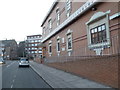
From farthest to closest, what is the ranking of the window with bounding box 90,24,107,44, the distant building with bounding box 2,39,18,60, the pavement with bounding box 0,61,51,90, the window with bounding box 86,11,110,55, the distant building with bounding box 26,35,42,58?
the distant building with bounding box 26,35,42,58, the distant building with bounding box 2,39,18,60, the window with bounding box 90,24,107,44, the window with bounding box 86,11,110,55, the pavement with bounding box 0,61,51,90

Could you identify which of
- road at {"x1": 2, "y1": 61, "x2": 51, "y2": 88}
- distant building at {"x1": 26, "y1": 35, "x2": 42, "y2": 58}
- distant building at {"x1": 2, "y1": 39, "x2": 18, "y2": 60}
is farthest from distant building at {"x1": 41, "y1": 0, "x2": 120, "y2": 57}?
distant building at {"x1": 26, "y1": 35, "x2": 42, "y2": 58}

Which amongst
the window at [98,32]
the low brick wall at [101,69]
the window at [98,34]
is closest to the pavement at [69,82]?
the low brick wall at [101,69]

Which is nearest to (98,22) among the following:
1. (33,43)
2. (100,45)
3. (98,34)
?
(98,34)

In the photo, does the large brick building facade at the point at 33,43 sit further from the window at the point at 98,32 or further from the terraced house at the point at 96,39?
the window at the point at 98,32

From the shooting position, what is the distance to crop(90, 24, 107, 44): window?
12895 mm

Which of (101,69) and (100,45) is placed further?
Answer: (100,45)

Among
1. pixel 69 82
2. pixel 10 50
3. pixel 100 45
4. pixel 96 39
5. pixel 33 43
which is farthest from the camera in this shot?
pixel 33 43

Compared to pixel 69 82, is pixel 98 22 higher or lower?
higher

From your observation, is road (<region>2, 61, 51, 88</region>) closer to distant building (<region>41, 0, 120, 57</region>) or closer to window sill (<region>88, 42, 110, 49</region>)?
distant building (<region>41, 0, 120, 57</region>)

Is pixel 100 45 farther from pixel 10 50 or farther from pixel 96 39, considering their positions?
pixel 10 50

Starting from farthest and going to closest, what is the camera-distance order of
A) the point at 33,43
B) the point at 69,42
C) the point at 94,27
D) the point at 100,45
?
the point at 33,43, the point at 69,42, the point at 94,27, the point at 100,45

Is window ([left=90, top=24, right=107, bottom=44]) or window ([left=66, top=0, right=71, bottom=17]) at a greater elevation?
window ([left=66, top=0, right=71, bottom=17])

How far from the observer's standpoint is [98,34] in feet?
45.0

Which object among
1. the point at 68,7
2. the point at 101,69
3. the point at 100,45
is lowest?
the point at 101,69
